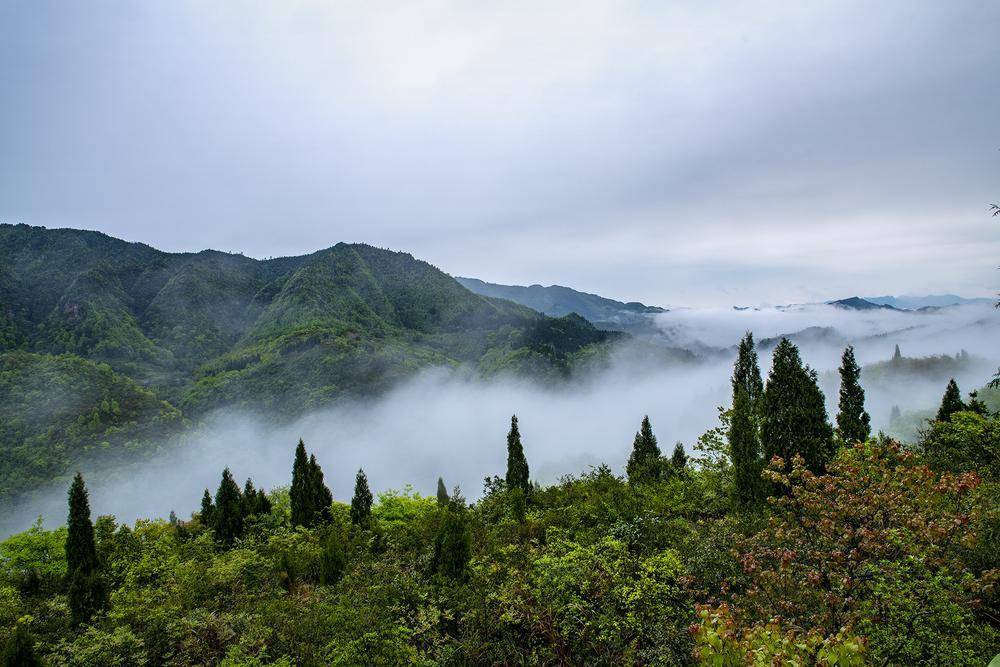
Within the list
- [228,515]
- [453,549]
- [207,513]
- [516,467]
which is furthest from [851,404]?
[207,513]

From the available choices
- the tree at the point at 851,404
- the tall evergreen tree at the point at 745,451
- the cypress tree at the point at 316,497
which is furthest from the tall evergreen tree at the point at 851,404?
the cypress tree at the point at 316,497

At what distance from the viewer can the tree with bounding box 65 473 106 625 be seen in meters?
13.5

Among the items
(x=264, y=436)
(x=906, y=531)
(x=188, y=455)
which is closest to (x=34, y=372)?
(x=188, y=455)

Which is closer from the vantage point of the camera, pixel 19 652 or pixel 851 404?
pixel 19 652

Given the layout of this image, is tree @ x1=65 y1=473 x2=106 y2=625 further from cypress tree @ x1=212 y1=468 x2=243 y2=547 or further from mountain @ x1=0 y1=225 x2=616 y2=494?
mountain @ x1=0 y1=225 x2=616 y2=494

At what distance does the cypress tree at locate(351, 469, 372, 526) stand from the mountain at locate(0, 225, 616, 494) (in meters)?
85.7

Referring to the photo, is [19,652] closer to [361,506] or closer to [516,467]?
[361,506]

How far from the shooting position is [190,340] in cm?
15612

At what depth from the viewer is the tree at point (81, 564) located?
13523 millimetres

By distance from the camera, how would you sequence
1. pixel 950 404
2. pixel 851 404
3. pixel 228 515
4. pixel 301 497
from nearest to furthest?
pixel 228 515, pixel 301 497, pixel 950 404, pixel 851 404

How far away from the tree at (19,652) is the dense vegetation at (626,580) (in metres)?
0.05

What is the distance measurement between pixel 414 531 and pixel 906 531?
43.9 ft

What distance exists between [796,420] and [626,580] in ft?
38.2

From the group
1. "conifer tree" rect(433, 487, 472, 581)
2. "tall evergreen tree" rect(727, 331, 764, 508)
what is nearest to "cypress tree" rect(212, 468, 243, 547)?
"conifer tree" rect(433, 487, 472, 581)
